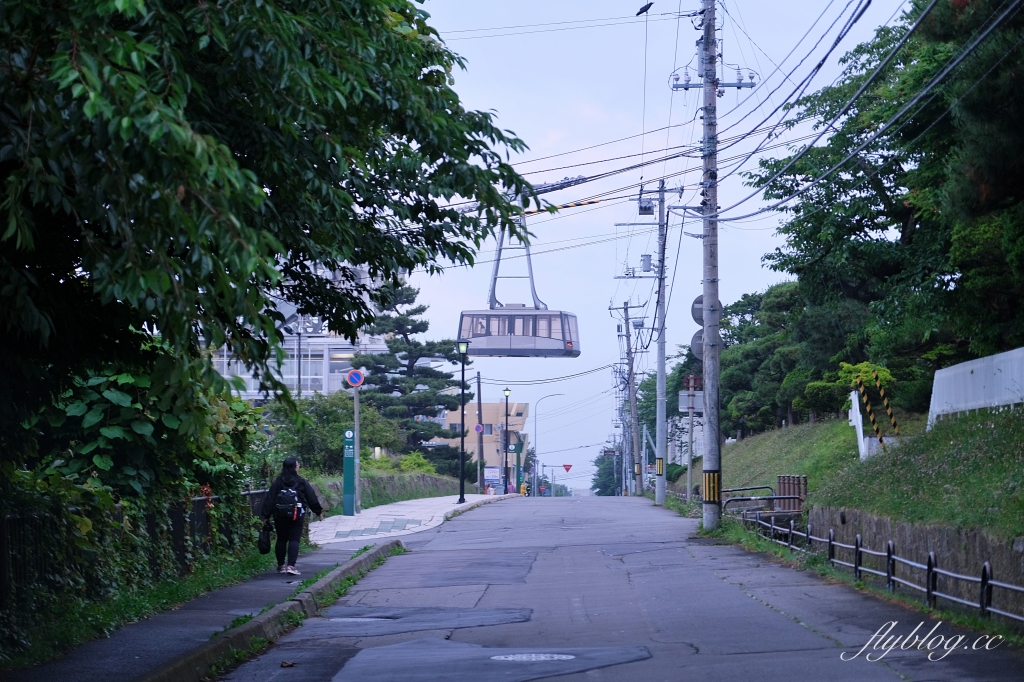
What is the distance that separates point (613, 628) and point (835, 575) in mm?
5193

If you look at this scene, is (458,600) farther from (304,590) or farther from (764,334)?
(764,334)

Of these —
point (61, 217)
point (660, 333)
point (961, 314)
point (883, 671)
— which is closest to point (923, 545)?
point (883, 671)

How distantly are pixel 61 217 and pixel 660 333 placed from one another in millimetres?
35446

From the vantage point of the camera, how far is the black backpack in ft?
50.2

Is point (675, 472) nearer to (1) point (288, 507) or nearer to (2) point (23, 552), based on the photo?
(1) point (288, 507)

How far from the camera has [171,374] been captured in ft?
16.2

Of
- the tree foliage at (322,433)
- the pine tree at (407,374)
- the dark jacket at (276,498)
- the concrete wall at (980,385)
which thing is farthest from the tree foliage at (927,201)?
the pine tree at (407,374)

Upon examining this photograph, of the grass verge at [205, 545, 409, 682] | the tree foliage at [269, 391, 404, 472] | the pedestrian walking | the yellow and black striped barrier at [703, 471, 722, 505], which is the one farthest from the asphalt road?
the tree foliage at [269, 391, 404, 472]

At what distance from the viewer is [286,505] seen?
15297 millimetres

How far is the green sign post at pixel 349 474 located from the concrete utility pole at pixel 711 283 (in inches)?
390

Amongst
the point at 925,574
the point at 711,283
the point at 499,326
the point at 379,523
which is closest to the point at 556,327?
the point at 499,326

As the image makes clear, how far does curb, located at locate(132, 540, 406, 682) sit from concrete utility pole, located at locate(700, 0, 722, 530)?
10.3m

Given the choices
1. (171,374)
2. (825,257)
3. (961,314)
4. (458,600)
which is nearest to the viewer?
(171,374)

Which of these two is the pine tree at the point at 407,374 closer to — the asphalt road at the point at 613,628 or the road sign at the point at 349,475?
the road sign at the point at 349,475
